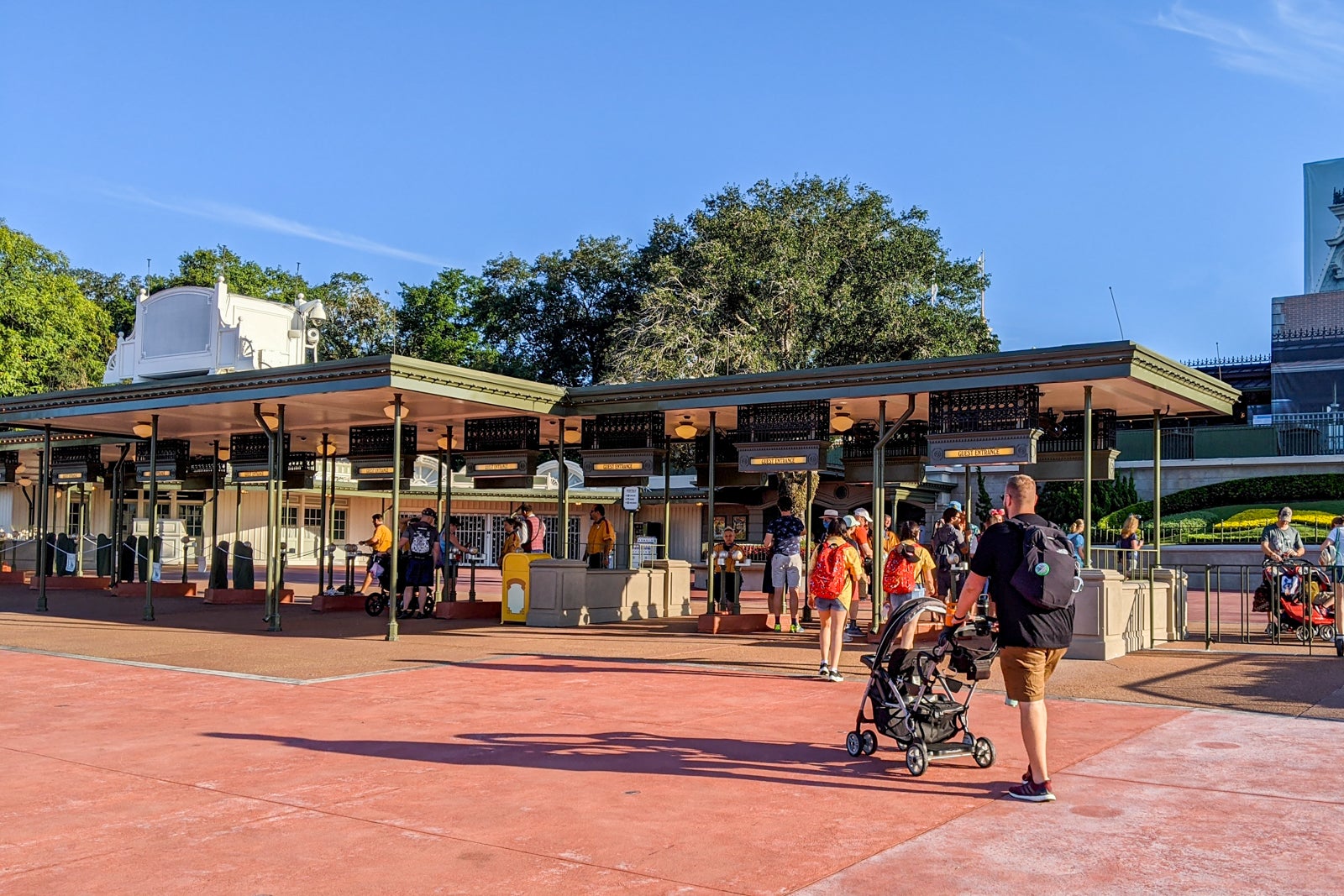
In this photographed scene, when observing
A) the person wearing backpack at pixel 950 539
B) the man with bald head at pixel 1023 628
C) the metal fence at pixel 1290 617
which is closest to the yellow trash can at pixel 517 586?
the person wearing backpack at pixel 950 539

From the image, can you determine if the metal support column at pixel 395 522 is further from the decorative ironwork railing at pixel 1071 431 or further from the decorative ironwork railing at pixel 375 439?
the decorative ironwork railing at pixel 1071 431

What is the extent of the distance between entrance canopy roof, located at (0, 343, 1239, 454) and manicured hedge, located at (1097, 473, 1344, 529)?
55.4ft

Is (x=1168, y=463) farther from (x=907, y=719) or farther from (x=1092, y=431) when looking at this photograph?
(x=907, y=719)

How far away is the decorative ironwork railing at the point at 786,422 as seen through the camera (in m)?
16.7

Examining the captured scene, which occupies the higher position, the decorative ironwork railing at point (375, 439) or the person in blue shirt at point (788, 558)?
the decorative ironwork railing at point (375, 439)

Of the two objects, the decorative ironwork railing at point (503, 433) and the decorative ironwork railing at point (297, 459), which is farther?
the decorative ironwork railing at point (297, 459)

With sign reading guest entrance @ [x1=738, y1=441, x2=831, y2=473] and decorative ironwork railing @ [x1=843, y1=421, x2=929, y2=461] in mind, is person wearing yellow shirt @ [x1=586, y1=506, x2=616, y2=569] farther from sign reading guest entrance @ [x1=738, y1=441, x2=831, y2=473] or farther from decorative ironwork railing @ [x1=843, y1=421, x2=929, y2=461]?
decorative ironwork railing @ [x1=843, y1=421, x2=929, y2=461]

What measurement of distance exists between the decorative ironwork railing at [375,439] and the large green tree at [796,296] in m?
12.7

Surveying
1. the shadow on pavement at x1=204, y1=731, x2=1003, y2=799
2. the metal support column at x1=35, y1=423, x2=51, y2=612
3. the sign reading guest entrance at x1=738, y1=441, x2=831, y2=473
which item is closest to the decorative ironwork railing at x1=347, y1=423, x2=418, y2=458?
the metal support column at x1=35, y1=423, x2=51, y2=612

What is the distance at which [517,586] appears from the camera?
62.0ft

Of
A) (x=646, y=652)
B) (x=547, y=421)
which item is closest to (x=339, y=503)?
(x=547, y=421)

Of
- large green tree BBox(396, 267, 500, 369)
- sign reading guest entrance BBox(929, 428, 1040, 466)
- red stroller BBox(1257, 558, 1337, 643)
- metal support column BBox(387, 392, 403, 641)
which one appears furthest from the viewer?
large green tree BBox(396, 267, 500, 369)

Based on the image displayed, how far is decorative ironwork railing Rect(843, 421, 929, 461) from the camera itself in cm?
1861

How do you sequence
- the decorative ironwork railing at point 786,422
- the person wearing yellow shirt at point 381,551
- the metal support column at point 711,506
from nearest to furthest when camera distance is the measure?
the decorative ironwork railing at point 786,422 → the metal support column at point 711,506 → the person wearing yellow shirt at point 381,551
